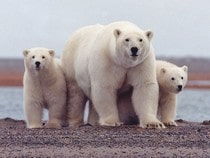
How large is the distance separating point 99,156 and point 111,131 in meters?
2.00

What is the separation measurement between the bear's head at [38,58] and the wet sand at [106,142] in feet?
3.37

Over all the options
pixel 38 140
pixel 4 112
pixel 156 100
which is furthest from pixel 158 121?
pixel 4 112

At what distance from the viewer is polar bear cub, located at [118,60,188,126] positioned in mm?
12070

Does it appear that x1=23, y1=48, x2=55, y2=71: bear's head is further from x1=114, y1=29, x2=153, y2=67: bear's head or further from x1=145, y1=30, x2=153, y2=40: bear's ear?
x1=145, y1=30, x2=153, y2=40: bear's ear

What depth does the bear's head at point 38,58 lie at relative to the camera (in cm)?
1214

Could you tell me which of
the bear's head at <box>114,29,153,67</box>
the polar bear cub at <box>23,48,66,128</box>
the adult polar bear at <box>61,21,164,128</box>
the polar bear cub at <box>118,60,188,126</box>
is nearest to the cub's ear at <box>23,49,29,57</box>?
the polar bear cub at <box>23,48,66,128</box>

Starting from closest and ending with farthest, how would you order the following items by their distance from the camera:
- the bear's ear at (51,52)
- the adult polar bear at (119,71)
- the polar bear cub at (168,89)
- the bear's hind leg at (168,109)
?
the adult polar bear at (119,71) < the polar bear cub at (168,89) < the bear's hind leg at (168,109) < the bear's ear at (51,52)

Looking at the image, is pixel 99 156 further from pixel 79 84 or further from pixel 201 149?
pixel 79 84

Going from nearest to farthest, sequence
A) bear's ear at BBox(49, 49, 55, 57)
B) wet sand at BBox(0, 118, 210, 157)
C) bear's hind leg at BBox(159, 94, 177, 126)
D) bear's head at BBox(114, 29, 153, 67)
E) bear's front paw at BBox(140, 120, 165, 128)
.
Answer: wet sand at BBox(0, 118, 210, 157) < bear's head at BBox(114, 29, 153, 67) < bear's front paw at BBox(140, 120, 165, 128) < bear's hind leg at BBox(159, 94, 177, 126) < bear's ear at BBox(49, 49, 55, 57)

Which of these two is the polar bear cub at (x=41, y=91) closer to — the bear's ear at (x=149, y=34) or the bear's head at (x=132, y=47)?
the bear's head at (x=132, y=47)

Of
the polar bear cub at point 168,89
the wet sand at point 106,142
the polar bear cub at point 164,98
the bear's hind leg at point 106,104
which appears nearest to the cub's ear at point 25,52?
the bear's hind leg at point 106,104

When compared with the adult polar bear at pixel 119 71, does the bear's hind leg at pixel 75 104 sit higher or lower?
lower

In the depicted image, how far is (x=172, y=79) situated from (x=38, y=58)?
5.60ft

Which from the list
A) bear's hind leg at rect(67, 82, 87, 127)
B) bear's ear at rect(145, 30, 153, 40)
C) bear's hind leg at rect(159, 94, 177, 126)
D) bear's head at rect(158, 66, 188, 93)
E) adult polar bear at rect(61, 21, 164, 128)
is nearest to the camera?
adult polar bear at rect(61, 21, 164, 128)
